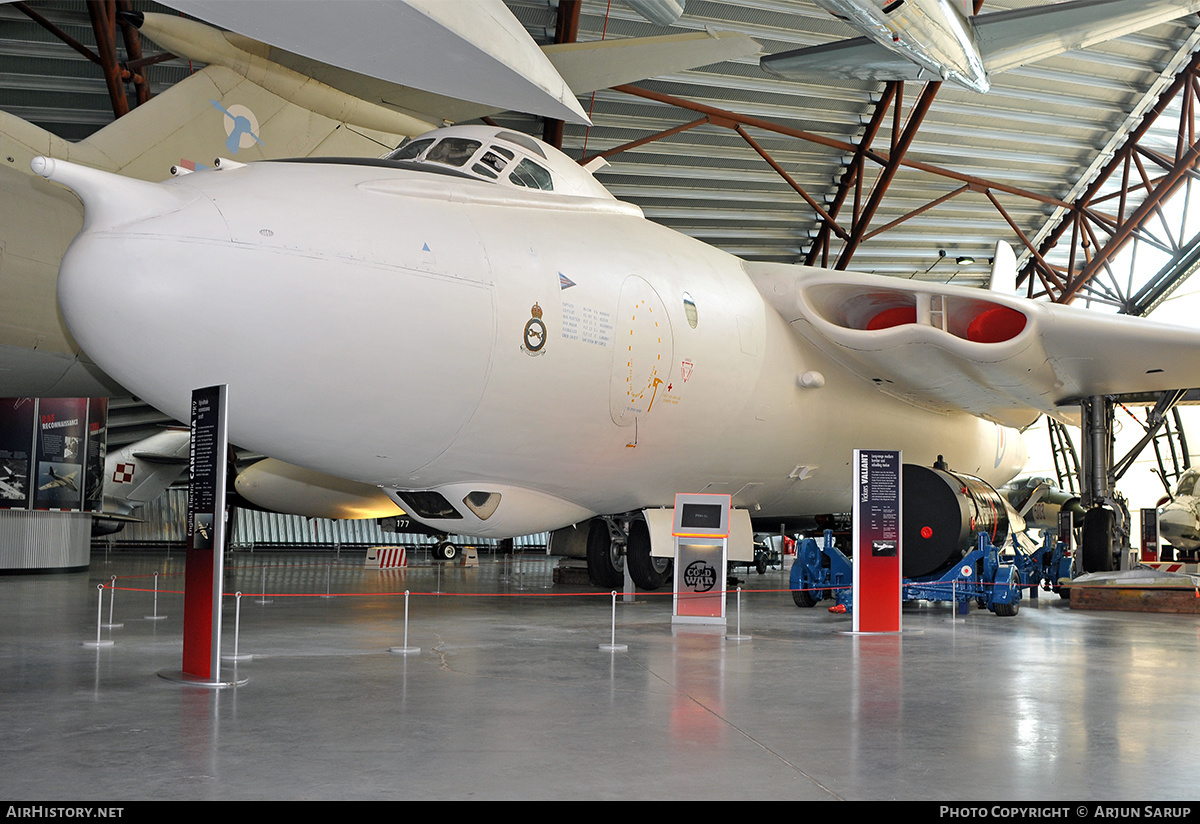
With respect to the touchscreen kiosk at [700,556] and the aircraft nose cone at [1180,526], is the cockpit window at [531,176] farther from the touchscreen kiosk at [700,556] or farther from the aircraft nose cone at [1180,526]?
the aircraft nose cone at [1180,526]

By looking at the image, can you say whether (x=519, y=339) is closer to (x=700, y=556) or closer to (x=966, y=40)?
(x=700, y=556)

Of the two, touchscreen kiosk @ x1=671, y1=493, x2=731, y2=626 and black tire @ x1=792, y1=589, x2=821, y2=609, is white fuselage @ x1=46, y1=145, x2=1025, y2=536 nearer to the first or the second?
touchscreen kiosk @ x1=671, y1=493, x2=731, y2=626

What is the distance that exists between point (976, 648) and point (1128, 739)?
143 inches

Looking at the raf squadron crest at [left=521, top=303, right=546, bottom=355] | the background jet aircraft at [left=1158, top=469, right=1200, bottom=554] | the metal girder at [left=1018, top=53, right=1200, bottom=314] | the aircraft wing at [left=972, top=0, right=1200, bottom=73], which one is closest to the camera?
the raf squadron crest at [left=521, top=303, right=546, bottom=355]

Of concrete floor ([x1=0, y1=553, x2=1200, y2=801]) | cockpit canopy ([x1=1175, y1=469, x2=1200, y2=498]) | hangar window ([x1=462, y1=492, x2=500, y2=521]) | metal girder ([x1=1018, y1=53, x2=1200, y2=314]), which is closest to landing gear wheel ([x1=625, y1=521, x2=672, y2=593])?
concrete floor ([x1=0, y1=553, x2=1200, y2=801])

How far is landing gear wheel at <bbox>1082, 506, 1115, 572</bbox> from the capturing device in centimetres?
1246

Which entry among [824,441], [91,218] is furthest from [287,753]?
[824,441]

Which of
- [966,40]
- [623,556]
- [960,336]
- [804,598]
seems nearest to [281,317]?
[623,556]

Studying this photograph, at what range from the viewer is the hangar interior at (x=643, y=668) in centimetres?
364

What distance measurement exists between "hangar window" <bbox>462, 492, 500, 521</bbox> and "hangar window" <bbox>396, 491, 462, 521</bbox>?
5.3 inches

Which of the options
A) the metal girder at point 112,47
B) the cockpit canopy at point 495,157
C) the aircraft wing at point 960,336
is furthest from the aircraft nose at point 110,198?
the metal girder at point 112,47

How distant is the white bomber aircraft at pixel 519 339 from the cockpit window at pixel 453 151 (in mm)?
22

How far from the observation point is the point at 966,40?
12672 mm

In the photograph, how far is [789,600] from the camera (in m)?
13.1
